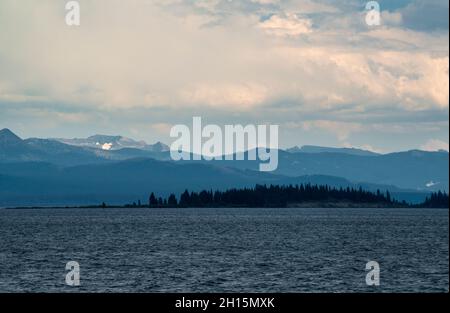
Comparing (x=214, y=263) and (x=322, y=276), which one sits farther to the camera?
(x=214, y=263)

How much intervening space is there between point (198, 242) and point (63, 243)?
2768cm

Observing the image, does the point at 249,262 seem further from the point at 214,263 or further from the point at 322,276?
the point at 322,276

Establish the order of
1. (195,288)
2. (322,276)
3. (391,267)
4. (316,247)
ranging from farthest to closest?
1. (316,247)
2. (391,267)
3. (322,276)
4. (195,288)

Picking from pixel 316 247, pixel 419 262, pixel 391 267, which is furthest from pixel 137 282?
pixel 316 247

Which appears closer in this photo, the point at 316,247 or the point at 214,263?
the point at 214,263

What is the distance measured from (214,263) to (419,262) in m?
30.2

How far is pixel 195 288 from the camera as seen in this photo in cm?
8931

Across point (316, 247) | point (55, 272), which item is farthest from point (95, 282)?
point (316, 247)

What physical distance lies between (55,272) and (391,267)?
151 ft
